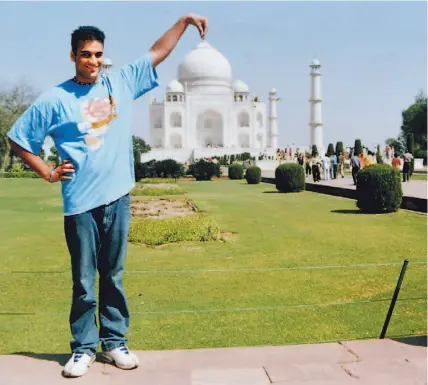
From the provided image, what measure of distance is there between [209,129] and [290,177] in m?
33.8

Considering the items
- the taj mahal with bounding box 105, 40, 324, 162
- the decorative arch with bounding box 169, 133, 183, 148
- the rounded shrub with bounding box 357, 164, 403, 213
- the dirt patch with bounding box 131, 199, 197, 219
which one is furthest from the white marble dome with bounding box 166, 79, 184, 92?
the rounded shrub with bounding box 357, 164, 403, 213

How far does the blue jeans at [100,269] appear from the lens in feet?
7.63

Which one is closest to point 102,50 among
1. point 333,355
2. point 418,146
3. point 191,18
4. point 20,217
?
point 191,18

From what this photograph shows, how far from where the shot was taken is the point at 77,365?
222cm

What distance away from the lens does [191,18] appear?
2.50 meters

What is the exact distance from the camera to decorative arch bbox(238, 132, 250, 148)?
47344 millimetres

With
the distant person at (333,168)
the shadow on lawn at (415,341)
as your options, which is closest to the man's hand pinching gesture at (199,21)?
the shadow on lawn at (415,341)

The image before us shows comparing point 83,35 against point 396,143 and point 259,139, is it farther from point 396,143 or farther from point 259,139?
point 396,143

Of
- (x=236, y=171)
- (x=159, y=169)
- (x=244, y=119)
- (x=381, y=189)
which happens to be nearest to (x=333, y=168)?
(x=236, y=171)

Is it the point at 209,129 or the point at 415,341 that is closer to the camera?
the point at 415,341

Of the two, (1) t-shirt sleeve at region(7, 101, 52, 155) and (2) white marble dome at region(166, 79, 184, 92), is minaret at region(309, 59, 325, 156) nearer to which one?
(2) white marble dome at region(166, 79, 184, 92)

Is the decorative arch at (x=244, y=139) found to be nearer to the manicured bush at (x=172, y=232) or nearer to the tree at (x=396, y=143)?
the tree at (x=396, y=143)

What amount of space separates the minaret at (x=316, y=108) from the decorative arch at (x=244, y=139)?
8136 mm

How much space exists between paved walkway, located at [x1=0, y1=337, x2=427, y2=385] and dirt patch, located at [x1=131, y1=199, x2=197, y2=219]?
689cm
